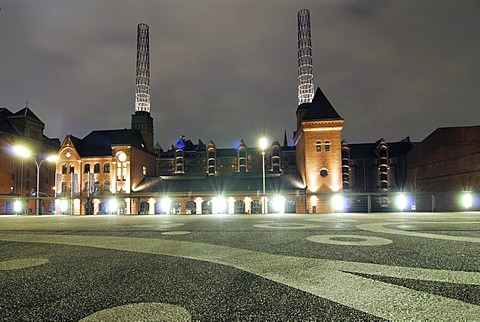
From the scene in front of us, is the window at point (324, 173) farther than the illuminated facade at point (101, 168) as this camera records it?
No

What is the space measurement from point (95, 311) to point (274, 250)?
3792 millimetres

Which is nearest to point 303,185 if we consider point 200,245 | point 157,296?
point 200,245

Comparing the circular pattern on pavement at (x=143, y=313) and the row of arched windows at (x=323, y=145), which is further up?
the row of arched windows at (x=323, y=145)

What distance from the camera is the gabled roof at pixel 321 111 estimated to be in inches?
2162

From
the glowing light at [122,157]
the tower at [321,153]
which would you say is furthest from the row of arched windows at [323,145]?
the glowing light at [122,157]

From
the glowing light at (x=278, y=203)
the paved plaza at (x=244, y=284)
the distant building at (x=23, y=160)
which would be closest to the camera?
the paved plaza at (x=244, y=284)

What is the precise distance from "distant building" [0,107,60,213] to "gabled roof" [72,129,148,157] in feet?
38.0

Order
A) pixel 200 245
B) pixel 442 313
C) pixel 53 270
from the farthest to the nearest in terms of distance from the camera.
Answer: pixel 200 245 → pixel 53 270 → pixel 442 313

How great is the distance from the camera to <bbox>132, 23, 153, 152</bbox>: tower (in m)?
72.6

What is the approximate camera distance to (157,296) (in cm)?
315

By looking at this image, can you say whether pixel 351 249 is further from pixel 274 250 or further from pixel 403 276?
pixel 403 276

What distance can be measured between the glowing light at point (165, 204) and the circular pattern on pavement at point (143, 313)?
53271mm

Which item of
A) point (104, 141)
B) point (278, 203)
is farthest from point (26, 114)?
point (278, 203)

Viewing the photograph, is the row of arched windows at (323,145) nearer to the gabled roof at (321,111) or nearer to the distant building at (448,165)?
the gabled roof at (321,111)
